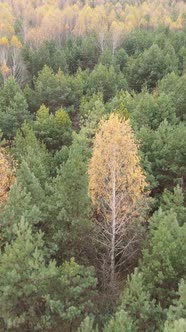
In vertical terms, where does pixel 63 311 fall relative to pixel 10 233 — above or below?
below

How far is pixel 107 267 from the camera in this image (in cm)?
1986

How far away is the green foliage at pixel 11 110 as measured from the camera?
36.4 meters

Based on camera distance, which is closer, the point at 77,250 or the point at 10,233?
the point at 10,233

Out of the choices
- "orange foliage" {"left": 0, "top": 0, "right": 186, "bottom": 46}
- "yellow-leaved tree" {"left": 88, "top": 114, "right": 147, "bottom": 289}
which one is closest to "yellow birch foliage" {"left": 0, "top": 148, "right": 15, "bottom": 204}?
"yellow-leaved tree" {"left": 88, "top": 114, "right": 147, "bottom": 289}

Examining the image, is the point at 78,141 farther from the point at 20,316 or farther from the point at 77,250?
the point at 20,316

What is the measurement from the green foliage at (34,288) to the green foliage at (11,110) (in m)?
22.3

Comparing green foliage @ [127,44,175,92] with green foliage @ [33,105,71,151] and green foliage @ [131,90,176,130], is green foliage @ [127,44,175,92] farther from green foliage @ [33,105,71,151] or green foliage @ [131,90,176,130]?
green foliage @ [33,105,71,151]

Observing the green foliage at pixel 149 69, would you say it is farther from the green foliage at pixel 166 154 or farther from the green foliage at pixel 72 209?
the green foliage at pixel 72 209

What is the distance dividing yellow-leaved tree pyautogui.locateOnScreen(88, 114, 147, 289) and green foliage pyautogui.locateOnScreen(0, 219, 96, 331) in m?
3.26

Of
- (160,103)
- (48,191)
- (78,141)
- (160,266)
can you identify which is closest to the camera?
(160,266)

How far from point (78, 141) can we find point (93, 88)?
18131 mm

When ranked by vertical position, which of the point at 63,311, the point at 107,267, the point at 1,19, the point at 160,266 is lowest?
the point at 107,267

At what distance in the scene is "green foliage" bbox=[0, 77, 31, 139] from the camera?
120 feet

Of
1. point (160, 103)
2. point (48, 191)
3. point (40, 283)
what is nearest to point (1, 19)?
point (160, 103)
